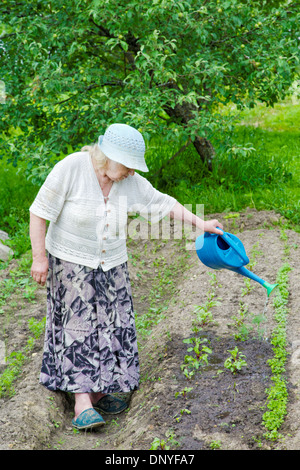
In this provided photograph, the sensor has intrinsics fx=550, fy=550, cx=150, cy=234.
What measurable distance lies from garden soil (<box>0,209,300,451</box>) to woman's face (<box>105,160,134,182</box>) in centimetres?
119

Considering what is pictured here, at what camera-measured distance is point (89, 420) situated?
118 inches

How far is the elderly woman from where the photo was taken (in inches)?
112

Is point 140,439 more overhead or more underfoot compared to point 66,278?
more underfoot

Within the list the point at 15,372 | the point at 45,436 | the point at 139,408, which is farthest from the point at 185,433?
the point at 15,372

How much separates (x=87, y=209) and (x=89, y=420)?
114 centimetres

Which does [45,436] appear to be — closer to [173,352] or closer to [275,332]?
[173,352]

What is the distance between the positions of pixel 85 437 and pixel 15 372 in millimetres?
795

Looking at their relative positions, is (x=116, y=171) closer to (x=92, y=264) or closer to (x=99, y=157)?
(x=99, y=157)

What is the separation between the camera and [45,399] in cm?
314

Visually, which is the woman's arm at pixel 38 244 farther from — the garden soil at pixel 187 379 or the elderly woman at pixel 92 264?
the garden soil at pixel 187 379

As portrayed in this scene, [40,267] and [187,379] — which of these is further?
[187,379]

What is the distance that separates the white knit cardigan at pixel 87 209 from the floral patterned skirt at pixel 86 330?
87mm

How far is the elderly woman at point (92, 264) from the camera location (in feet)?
9.36

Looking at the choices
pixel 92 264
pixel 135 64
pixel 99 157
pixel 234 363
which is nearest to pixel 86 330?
pixel 92 264
